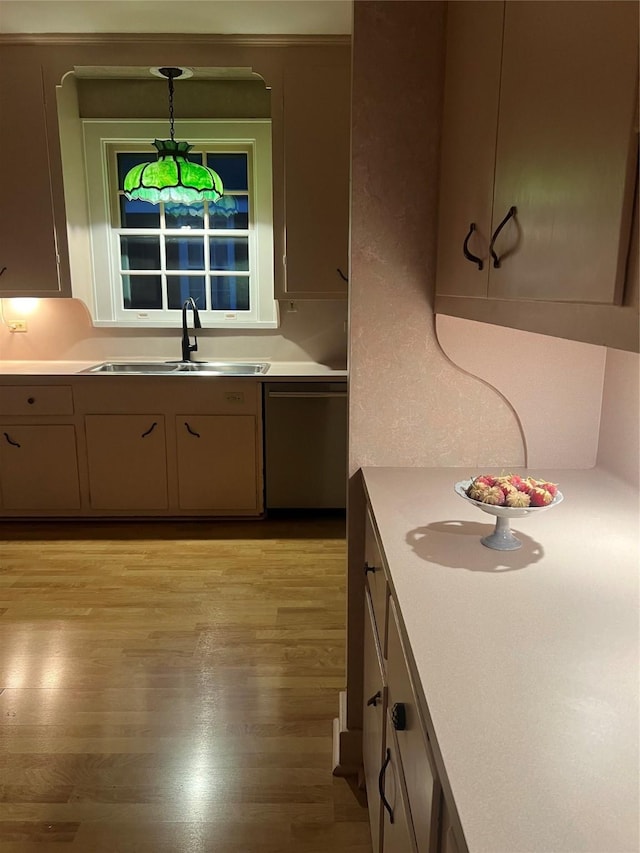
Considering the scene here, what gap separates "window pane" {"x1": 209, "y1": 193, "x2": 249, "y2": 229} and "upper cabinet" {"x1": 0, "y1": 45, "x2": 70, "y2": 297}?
92cm

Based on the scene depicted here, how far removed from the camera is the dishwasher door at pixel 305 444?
11.1 feet

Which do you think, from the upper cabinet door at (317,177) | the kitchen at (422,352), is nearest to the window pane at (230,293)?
the upper cabinet door at (317,177)

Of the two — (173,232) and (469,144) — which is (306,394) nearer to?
(173,232)

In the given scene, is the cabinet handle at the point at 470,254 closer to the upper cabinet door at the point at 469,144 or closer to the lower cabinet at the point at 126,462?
the upper cabinet door at the point at 469,144

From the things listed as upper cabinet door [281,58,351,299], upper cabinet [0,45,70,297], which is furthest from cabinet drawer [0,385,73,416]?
upper cabinet door [281,58,351,299]

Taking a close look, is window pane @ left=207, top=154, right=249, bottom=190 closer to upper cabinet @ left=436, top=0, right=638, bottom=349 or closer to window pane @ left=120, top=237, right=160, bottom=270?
window pane @ left=120, top=237, right=160, bottom=270

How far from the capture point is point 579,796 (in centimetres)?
60

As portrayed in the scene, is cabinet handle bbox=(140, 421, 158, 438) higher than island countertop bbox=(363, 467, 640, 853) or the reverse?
the reverse

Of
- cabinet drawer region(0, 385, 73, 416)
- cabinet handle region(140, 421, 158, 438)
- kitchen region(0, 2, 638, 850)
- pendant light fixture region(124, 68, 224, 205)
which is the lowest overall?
cabinet handle region(140, 421, 158, 438)

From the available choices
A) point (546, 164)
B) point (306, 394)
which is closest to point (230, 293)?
point (306, 394)

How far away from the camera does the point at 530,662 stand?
2.67ft

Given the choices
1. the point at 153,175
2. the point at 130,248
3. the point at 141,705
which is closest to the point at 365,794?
the point at 141,705

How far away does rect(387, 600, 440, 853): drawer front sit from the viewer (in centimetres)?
74

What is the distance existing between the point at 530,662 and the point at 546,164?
0.69 m
